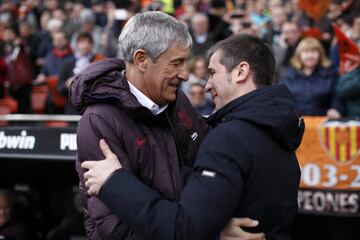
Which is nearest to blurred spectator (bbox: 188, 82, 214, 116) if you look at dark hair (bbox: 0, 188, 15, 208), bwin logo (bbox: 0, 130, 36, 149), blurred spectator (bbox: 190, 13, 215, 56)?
blurred spectator (bbox: 190, 13, 215, 56)

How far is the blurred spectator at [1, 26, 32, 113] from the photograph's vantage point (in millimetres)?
9725

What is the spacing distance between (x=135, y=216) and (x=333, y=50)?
20.1 ft

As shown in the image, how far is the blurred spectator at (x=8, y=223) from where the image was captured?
5.12 m

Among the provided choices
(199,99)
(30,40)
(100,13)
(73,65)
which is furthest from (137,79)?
(100,13)

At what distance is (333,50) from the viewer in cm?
801

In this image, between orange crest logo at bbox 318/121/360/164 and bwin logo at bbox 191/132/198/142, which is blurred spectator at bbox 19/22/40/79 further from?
bwin logo at bbox 191/132/198/142

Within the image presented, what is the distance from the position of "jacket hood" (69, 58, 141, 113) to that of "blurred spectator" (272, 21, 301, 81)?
5077 millimetres

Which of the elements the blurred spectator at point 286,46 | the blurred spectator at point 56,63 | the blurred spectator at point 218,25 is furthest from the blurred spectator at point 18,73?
the blurred spectator at point 286,46

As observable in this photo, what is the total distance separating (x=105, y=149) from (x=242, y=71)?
0.61 meters

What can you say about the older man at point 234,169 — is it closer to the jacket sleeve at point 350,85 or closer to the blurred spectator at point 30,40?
the jacket sleeve at point 350,85

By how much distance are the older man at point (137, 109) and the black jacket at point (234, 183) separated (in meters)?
0.13

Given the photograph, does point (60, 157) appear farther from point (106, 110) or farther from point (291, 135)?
point (291, 135)

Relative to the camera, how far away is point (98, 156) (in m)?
2.53

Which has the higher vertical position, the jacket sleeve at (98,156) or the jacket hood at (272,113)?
the jacket hood at (272,113)
